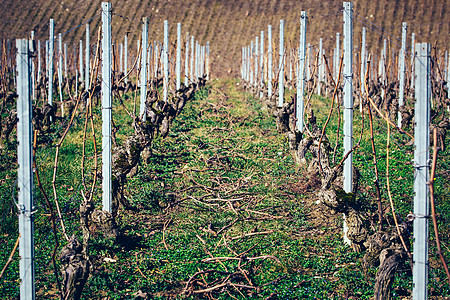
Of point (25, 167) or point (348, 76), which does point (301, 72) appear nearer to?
point (348, 76)

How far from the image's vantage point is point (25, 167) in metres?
3.83

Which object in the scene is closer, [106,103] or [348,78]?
[348,78]

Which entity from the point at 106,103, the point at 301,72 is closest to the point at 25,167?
the point at 106,103

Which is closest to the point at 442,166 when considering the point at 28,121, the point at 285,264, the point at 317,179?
the point at 317,179

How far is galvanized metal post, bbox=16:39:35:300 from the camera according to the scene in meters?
3.79

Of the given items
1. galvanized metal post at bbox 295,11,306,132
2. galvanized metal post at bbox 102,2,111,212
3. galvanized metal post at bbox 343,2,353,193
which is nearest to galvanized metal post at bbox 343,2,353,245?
galvanized metal post at bbox 343,2,353,193

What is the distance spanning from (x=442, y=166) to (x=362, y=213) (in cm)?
459

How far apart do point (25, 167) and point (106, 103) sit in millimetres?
2555

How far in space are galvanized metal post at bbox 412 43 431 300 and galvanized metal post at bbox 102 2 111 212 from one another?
3838mm

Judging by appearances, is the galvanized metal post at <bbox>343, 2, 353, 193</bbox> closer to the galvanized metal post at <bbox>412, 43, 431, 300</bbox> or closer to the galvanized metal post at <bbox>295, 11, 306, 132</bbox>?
the galvanized metal post at <bbox>412, 43, 431, 300</bbox>

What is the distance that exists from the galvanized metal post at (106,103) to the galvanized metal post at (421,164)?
384cm

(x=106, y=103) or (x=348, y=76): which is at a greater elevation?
(x=348, y=76)

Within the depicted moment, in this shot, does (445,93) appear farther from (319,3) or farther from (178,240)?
(319,3)

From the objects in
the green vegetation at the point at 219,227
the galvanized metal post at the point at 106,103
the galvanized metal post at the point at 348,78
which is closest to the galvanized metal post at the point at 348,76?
the galvanized metal post at the point at 348,78
